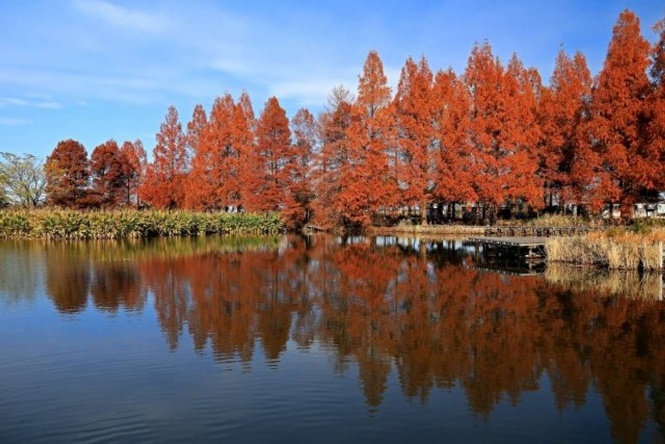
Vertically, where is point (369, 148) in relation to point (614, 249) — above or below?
above

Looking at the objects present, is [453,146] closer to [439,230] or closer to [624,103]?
[439,230]

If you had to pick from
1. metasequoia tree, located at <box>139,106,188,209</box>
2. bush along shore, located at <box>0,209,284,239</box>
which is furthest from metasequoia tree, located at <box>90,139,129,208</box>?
bush along shore, located at <box>0,209,284,239</box>

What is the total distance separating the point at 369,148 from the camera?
4488 cm

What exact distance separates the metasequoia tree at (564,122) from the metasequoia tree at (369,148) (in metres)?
11.7

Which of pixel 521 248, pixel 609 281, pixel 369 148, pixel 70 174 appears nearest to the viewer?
pixel 609 281

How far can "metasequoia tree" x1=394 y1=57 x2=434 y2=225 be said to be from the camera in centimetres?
4312

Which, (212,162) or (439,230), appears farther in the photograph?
(212,162)

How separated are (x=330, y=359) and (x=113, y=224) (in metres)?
34.8

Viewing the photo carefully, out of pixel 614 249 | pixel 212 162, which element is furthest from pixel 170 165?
pixel 614 249

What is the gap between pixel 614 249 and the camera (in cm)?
2184

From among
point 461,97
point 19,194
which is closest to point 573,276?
point 461,97

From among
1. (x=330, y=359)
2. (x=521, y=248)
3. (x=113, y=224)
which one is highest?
(x=113, y=224)

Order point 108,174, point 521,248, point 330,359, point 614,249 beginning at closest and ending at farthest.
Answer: point 330,359 < point 614,249 < point 521,248 < point 108,174

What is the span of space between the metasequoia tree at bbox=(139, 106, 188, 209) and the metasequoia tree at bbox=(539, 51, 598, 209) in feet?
109
